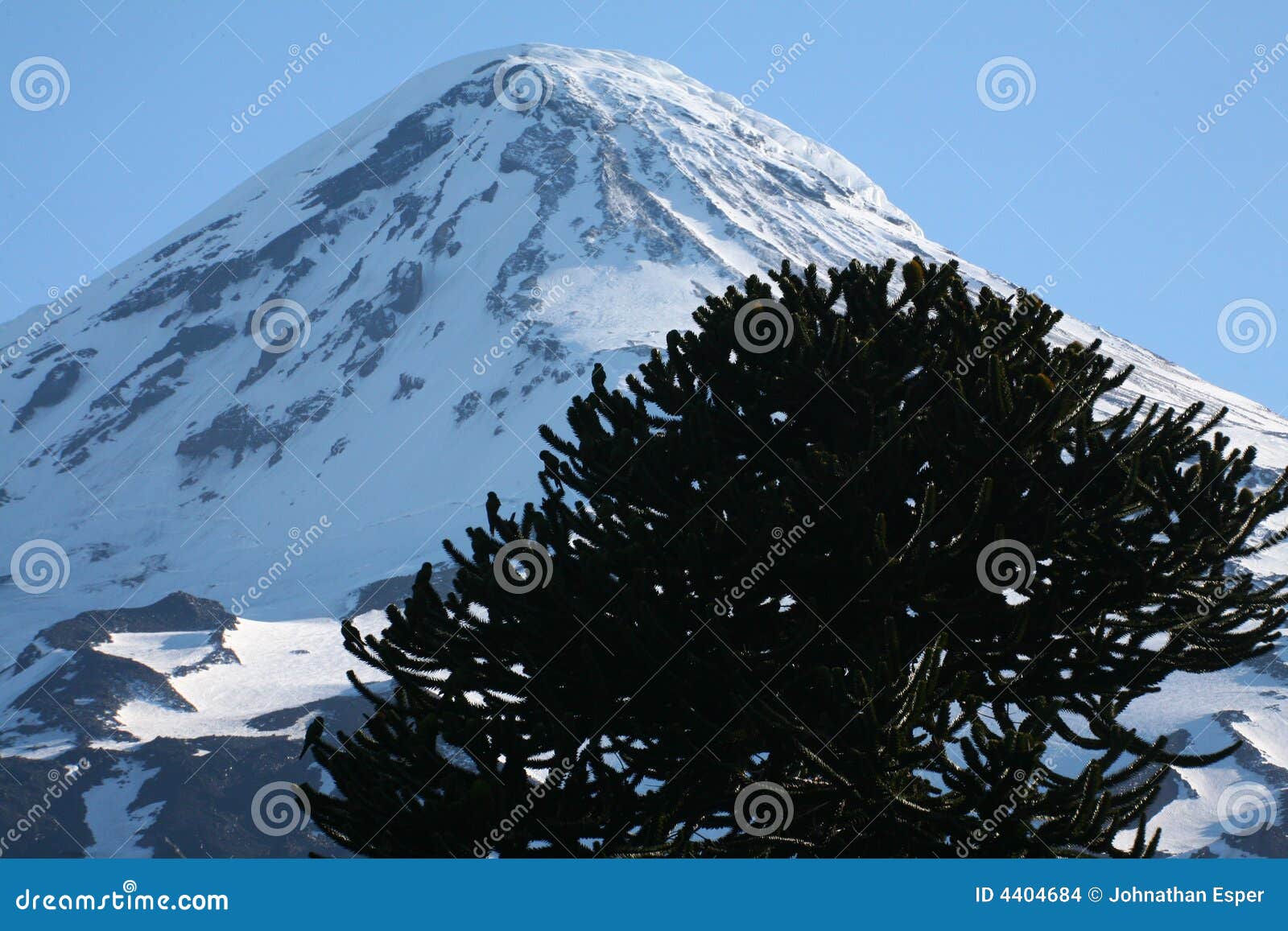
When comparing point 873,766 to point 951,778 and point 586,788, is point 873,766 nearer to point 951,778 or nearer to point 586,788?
point 951,778

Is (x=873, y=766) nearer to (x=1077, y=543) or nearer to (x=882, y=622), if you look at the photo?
(x=882, y=622)

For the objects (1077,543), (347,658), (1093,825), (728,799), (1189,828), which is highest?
(1189,828)

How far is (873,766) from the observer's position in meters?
9.45

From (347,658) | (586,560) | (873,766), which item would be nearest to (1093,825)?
(873,766)

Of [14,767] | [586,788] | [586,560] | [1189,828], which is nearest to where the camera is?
[586,560]

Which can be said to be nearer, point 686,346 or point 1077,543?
point 1077,543

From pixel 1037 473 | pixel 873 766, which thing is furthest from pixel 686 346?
pixel 873 766

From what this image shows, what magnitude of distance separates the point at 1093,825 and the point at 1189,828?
149764mm

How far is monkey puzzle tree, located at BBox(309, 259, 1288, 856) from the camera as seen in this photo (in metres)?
10.3

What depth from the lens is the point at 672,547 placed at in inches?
456

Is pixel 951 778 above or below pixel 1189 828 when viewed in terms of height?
below

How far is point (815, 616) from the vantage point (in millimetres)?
11141

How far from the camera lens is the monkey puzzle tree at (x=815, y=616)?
10.3m

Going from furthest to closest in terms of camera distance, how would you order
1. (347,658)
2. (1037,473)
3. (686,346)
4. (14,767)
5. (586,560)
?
(347,658) < (14,767) < (686,346) < (1037,473) < (586,560)
